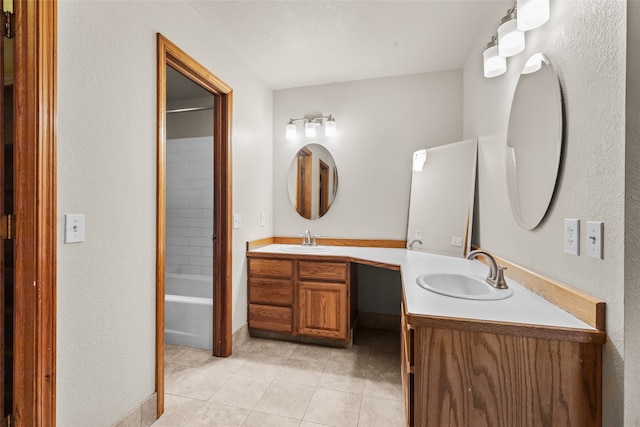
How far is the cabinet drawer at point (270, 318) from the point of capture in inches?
100

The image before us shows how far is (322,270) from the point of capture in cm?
247

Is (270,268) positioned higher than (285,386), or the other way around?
(270,268)

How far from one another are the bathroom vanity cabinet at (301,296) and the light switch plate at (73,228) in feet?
4.88

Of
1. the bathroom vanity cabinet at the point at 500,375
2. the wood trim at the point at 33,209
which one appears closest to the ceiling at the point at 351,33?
the wood trim at the point at 33,209

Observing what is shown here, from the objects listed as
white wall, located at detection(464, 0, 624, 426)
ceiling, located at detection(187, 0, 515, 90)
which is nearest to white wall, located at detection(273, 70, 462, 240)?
ceiling, located at detection(187, 0, 515, 90)

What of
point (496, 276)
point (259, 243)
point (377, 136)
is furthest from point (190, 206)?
point (496, 276)

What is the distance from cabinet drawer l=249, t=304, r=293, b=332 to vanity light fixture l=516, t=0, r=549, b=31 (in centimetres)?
239

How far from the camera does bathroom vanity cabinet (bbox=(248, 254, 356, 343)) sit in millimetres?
2439

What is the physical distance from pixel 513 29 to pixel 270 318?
8.43 feet

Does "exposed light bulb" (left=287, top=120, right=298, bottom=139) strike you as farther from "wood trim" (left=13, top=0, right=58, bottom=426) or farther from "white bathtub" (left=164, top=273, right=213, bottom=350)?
"wood trim" (left=13, top=0, right=58, bottom=426)

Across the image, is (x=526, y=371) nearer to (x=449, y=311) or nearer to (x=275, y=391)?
(x=449, y=311)

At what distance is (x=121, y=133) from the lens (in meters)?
1.44

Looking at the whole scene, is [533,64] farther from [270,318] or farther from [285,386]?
[270,318]

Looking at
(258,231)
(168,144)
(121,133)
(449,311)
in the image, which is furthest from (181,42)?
(449,311)
